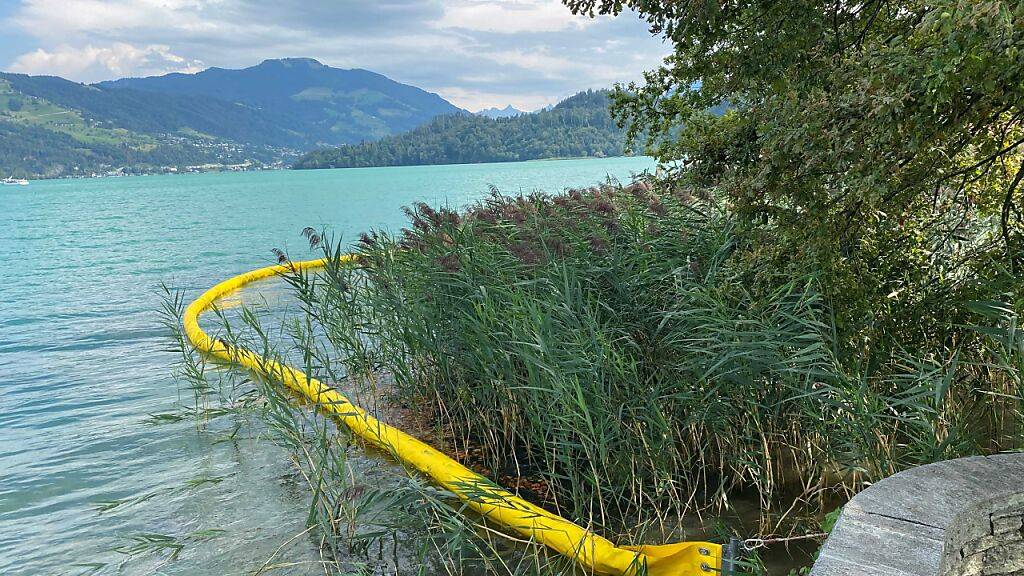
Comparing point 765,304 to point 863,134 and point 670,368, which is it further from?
point 863,134

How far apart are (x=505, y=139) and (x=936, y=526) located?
421ft

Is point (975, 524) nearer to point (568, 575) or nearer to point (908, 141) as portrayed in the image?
point (908, 141)

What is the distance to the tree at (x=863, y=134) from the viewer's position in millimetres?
3166

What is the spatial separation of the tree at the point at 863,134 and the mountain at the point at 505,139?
109668mm

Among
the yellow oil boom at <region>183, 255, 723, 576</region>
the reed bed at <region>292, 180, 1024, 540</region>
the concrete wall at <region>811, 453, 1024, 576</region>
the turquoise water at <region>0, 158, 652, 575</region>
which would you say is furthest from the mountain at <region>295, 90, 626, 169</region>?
the concrete wall at <region>811, 453, 1024, 576</region>

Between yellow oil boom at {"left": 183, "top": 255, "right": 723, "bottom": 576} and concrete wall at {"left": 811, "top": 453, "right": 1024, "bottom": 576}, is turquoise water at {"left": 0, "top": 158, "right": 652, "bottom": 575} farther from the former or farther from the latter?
concrete wall at {"left": 811, "top": 453, "right": 1024, "bottom": 576}

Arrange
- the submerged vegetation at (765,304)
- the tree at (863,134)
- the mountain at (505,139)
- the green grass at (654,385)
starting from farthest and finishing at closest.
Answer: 1. the mountain at (505,139)
2. the green grass at (654,385)
3. the submerged vegetation at (765,304)
4. the tree at (863,134)

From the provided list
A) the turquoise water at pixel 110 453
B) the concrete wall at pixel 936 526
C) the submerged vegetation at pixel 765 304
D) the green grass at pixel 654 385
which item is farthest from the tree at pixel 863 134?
the turquoise water at pixel 110 453

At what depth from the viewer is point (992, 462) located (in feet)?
10.6

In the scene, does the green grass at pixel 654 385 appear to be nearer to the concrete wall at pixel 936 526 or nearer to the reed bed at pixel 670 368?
the reed bed at pixel 670 368

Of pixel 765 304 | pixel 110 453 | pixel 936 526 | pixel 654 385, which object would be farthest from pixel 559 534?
pixel 110 453

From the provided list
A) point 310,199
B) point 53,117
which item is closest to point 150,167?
point 53,117

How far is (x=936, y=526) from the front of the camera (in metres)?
2.69

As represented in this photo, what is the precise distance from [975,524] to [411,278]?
15.0 feet
